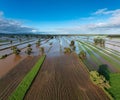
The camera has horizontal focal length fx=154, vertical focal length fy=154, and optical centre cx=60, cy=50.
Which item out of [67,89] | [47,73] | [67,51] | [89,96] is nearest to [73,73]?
[47,73]

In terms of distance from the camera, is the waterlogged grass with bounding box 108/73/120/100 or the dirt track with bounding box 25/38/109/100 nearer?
the dirt track with bounding box 25/38/109/100

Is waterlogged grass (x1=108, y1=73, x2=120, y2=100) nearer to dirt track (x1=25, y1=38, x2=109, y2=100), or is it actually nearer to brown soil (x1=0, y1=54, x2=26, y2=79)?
dirt track (x1=25, y1=38, x2=109, y2=100)

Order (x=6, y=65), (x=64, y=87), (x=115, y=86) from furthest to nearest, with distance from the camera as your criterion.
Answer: (x=6, y=65), (x=115, y=86), (x=64, y=87)

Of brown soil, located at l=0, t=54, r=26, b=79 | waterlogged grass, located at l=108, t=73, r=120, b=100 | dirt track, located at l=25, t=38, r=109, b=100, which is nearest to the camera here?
dirt track, located at l=25, t=38, r=109, b=100

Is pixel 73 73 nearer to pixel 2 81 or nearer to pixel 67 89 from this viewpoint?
pixel 67 89

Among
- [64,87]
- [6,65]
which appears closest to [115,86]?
[64,87]

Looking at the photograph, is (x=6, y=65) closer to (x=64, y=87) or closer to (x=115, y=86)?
(x=64, y=87)

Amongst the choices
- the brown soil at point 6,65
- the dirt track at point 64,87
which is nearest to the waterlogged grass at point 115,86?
the dirt track at point 64,87

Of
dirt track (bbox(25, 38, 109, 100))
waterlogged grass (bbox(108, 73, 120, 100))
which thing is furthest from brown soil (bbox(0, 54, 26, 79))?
waterlogged grass (bbox(108, 73, 120, 100))

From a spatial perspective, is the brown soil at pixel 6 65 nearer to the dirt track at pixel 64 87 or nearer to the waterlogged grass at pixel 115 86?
the dirt track at pixel 64 87

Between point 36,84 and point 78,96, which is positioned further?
point 36,84

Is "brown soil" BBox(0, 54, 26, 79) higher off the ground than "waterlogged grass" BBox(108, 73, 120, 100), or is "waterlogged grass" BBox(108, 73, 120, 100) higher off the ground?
"waterlogged grass" BBox(108, 73, 120, 100)
